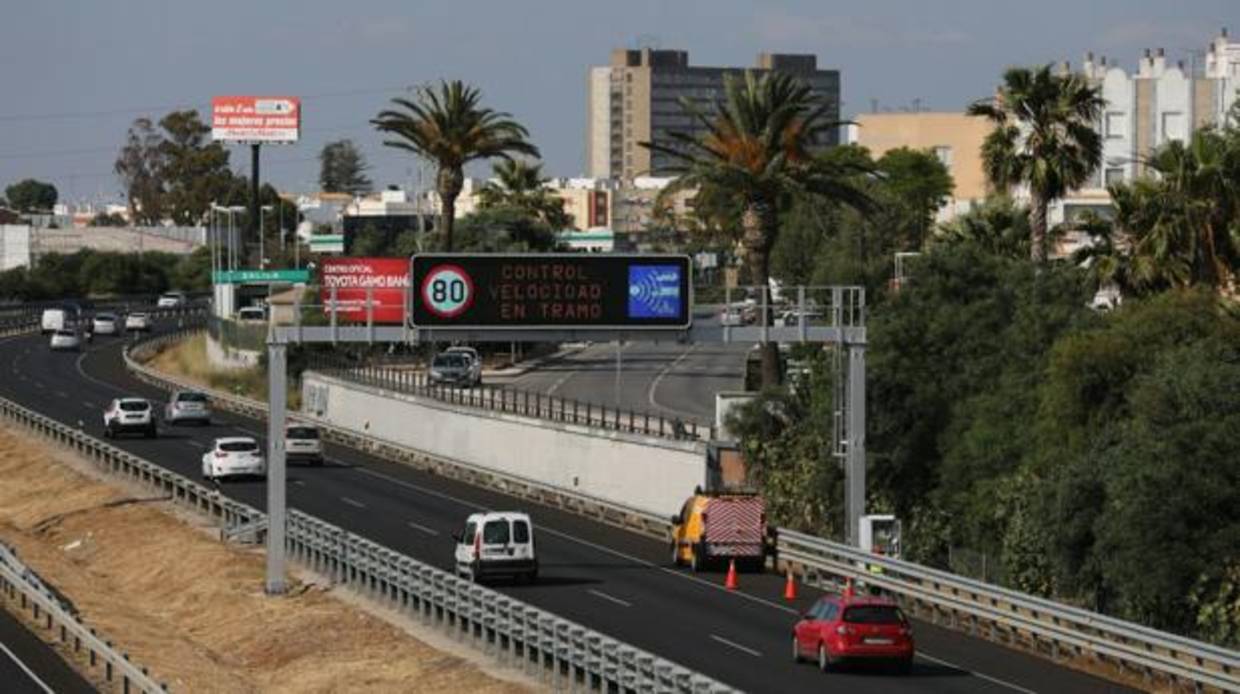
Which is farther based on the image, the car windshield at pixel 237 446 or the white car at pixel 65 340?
the white car at pixel 65 340

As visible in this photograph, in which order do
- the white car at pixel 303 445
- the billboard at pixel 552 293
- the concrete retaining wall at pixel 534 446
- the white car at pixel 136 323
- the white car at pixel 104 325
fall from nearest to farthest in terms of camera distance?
the billboard at pixel 552 293
the concrete retaining wall at pixel 534 446
the white car at pixel 303 445
the white car at pixel 104 325
the white car at pixel 136 323

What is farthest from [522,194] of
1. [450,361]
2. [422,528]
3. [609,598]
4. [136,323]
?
[609,598]

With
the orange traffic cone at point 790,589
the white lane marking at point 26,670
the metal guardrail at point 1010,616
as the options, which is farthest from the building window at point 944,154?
the white lane marking at point 26,670

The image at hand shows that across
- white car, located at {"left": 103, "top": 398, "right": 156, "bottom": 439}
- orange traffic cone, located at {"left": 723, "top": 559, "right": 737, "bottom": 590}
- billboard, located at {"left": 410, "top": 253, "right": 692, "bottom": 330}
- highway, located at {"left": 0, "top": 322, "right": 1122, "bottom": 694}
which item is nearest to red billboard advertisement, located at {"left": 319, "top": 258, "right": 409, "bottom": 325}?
billboard, located at {"left": 410, "top": 253, "right": 692, "bottom": 330}

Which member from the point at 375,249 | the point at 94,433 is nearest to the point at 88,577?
the point at 94,433

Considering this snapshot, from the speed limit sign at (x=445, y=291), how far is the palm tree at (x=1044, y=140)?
79.5 ft

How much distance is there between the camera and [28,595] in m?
50.0

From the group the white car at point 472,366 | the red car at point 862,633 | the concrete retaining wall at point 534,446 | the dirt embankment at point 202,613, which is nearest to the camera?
the red car at point 862,633

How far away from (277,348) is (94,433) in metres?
46.9

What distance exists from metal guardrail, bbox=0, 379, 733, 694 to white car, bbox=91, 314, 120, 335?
104m

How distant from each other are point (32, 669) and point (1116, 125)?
124m

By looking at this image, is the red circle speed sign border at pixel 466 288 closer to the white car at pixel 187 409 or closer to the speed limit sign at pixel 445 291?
the speed limit sign at pixel 445 291

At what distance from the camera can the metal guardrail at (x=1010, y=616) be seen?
36.8 m

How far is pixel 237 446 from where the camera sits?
76.7 meters
